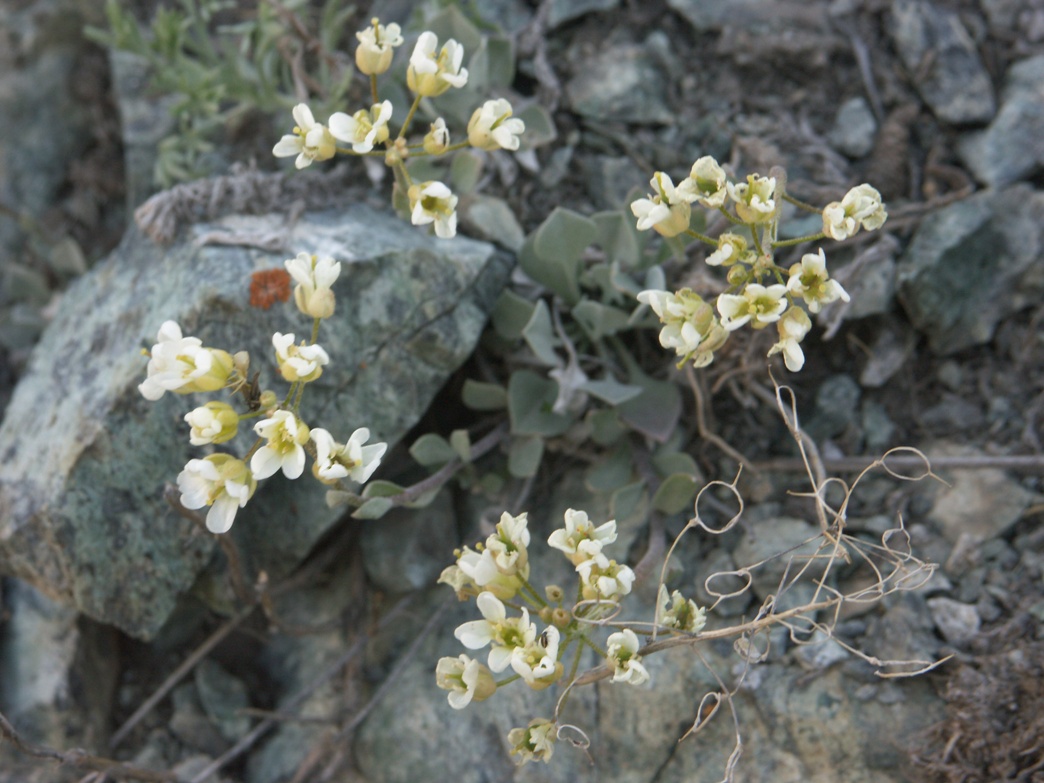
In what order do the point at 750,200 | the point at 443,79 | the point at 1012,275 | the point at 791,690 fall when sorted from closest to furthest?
the point at 750,200 → the point at 443,79 → the point at 791,690 → the point at 1012,275

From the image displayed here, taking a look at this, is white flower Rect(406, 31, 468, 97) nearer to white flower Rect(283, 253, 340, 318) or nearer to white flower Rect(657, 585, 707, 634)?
white flower Rect(283, 253, 340, 318)

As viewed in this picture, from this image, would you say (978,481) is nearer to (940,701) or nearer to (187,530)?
(940,701)

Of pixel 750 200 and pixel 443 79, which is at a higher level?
pixel 443 79

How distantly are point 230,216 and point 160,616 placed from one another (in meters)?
1.37

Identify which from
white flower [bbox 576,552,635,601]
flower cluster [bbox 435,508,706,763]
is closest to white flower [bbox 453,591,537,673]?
flower cluster [bbox 435,508,706,763]

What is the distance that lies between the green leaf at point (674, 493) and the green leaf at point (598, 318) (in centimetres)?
54

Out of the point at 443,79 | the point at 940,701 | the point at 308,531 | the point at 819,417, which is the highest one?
the point at 443,79

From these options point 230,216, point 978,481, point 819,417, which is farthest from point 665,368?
point 230,216

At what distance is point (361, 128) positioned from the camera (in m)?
2.46

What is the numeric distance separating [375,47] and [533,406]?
125cm

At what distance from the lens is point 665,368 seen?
3309 millimetres

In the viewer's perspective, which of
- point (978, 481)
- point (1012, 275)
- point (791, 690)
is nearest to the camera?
point (791, 690)

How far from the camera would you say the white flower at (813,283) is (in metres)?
2.23

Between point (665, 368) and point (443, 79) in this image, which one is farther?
point (665, 368)
